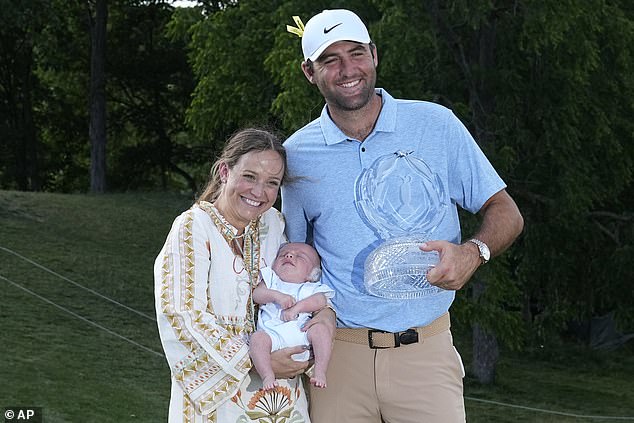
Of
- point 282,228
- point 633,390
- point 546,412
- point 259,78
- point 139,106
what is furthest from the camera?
point 139,106

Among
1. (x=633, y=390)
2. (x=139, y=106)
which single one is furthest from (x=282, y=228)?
(x=139, y=106)

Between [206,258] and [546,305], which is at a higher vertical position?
[206,258]

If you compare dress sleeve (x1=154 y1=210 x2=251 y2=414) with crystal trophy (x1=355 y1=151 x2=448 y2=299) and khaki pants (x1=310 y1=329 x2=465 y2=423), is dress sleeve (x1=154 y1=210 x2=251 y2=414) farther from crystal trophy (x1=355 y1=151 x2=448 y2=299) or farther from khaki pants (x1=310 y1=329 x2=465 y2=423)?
crystal trophy (x1=355 y1=151 x2=448 y2=299)

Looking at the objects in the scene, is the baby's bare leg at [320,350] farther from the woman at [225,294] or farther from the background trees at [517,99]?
the background trees at [517,99]

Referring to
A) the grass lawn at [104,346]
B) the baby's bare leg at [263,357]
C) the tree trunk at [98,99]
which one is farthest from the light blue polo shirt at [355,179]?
the tree trunk at [98,99]

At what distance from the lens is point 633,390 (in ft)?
35.7

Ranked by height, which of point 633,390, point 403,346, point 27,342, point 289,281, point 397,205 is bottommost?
point 633,390

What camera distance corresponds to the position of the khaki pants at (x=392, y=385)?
9.30ft

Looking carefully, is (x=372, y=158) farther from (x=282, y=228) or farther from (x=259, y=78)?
(x=259, y=78)

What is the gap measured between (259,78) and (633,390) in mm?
5271

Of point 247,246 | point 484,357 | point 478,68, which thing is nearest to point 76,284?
point 484,357

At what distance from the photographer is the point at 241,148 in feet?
9.25

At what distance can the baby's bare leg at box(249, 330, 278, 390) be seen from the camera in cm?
269

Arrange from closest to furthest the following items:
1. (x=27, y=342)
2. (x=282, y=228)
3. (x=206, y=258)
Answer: (x=206, y=258) < (x=282, y=228) < (x=27, y=342)
